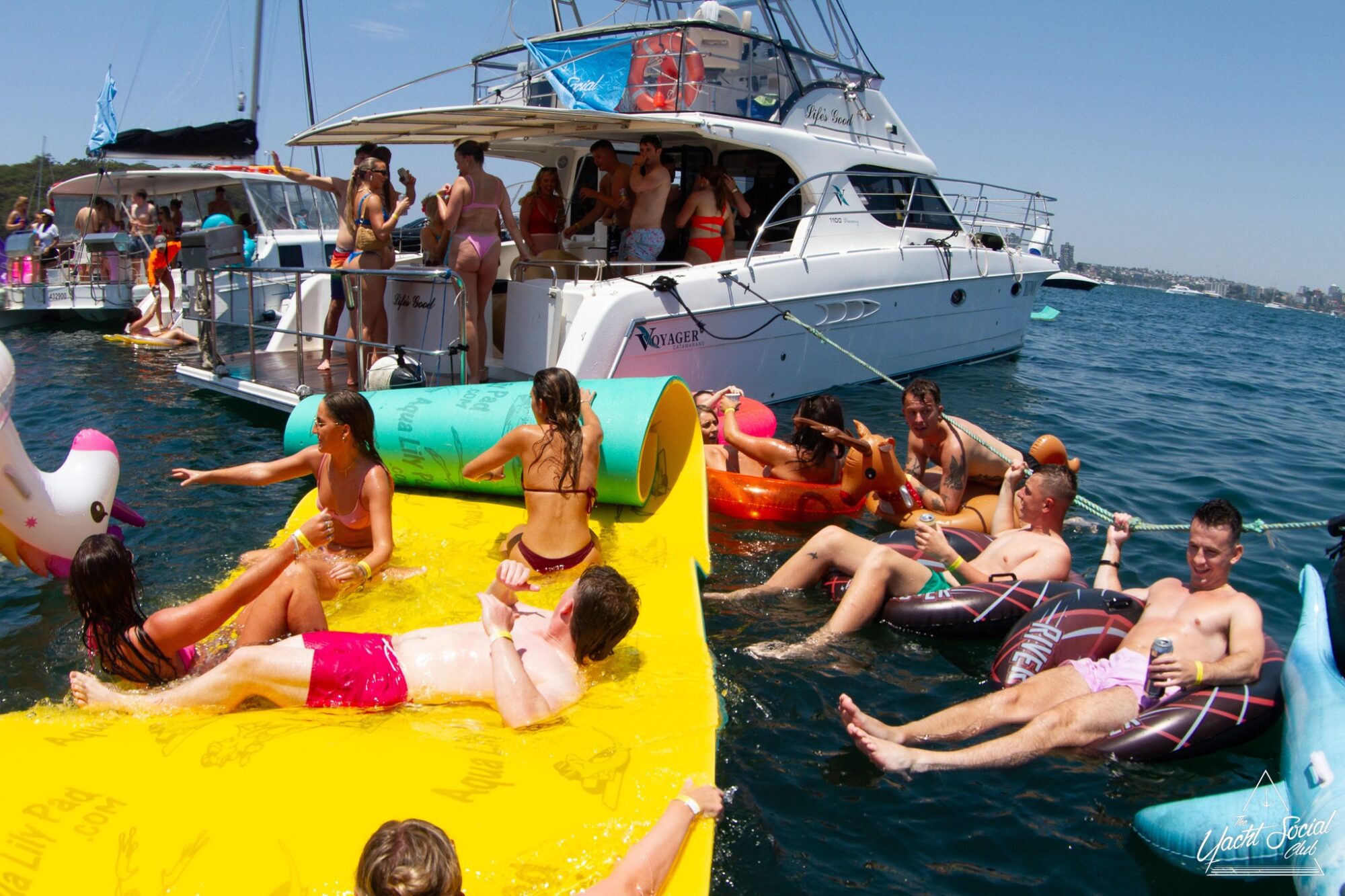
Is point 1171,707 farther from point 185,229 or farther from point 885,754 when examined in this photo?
point 185,229

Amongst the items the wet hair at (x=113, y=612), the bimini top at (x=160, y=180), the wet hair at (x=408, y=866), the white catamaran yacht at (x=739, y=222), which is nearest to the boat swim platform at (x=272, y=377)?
the white catamaran yacht at (x=739, y=222)

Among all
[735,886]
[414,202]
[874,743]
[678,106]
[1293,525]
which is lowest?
[735,886]

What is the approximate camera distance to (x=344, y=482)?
484cm

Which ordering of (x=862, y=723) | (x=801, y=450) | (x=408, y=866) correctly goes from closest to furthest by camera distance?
(x=408, y=866), (x=862, y=723), (x=801, y=450)

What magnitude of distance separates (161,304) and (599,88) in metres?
9.75

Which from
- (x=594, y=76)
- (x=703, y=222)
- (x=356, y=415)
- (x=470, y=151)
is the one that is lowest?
(x=356, y=415)

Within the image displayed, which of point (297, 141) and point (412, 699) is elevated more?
point (297, 141)

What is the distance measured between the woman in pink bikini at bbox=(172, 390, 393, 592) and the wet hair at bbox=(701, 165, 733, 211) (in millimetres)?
5701

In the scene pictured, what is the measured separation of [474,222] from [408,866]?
662cm

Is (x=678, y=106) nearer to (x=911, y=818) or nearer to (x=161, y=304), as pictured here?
(x=911, y=818)

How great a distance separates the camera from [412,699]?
3434 mm

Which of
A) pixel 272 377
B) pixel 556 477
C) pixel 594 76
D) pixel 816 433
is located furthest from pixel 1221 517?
pixel 272 377

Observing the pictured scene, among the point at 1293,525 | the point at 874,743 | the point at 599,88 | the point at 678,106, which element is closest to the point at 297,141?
the point at 599,88

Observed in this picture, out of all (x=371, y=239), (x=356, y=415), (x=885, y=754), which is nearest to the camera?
(x=885, y=754)
